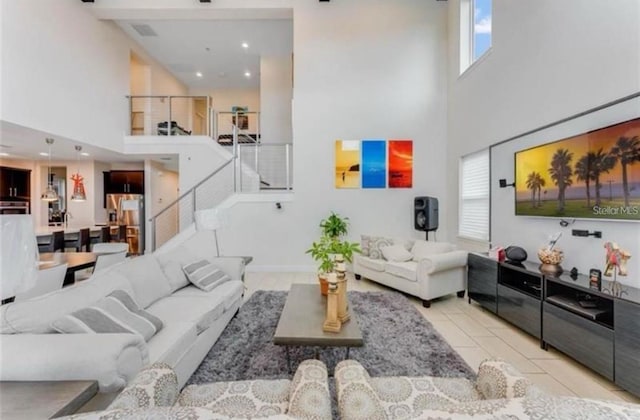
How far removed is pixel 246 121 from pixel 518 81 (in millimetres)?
8732

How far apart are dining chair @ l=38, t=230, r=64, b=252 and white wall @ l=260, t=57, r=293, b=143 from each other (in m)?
5.36

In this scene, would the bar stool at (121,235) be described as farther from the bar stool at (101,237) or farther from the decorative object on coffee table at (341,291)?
the decorative object on coffee table at (341,291)

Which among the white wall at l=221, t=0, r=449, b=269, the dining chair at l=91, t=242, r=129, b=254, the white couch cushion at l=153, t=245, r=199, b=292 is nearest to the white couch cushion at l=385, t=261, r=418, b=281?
the white wall at l=221, t=0, r=449, b=269

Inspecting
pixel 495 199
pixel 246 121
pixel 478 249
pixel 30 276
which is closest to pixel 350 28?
pixel 495 199

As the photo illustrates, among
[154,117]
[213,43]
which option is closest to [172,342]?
[154,117]

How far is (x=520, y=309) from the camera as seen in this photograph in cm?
311

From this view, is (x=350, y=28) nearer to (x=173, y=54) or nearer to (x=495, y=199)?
(x=495, y=199)

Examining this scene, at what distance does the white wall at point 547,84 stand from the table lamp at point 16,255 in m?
3.91

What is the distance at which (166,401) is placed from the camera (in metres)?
1.18

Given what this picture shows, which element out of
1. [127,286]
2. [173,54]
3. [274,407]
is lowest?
[274,407]

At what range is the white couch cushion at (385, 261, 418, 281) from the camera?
4156 mm

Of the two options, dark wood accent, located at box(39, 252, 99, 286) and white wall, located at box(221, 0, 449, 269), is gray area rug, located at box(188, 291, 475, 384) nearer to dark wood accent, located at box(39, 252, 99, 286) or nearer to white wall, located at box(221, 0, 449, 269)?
dark wood accent, located at box(39, 252, 99, 286)

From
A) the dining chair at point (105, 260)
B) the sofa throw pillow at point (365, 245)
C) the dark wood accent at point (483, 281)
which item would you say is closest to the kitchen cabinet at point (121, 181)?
the dining chair at point (105, 260)

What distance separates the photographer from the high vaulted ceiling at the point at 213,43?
676cm
